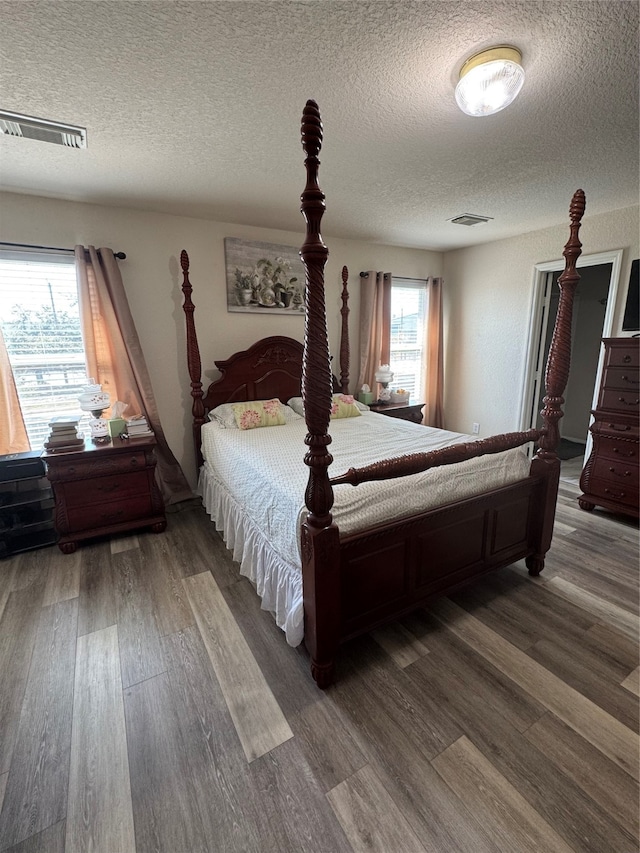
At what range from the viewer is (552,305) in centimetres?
415

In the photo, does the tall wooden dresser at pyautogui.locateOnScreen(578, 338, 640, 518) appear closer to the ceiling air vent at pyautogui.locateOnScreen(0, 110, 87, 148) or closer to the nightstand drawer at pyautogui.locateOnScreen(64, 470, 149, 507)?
the nightstand drawer at pyautogui.locateOnScreen(64, 470, 149, 507)

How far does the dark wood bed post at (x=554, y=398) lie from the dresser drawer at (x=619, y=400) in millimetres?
1144

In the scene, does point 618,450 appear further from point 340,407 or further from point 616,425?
point 340,407

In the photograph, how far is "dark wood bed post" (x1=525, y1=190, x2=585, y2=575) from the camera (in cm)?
201

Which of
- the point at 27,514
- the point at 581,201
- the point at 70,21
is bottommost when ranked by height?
the point at 27,514

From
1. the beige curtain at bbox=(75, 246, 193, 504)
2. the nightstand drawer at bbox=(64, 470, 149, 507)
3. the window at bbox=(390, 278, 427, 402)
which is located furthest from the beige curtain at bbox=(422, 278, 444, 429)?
the nightstand drawer at bbox=(64, 470, 149, 507)

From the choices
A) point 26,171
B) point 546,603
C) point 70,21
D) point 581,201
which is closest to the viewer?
point 70,21

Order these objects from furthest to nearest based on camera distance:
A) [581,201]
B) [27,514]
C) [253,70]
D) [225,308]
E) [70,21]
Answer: [225,308], [27,514], [581,201], [253,70], [70,21]

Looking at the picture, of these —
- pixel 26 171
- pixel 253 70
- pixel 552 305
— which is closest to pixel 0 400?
pixel 26 171

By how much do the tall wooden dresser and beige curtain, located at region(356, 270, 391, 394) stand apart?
2.04 meters

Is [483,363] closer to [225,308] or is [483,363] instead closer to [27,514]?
[225,308]

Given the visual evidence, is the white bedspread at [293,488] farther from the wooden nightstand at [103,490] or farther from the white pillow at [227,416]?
the wooden nightstand at [103,490]

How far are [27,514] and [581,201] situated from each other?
382 cm

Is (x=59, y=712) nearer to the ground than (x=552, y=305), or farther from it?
nearer to the ground
